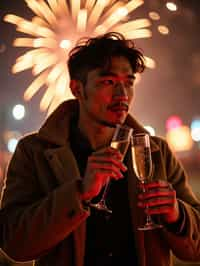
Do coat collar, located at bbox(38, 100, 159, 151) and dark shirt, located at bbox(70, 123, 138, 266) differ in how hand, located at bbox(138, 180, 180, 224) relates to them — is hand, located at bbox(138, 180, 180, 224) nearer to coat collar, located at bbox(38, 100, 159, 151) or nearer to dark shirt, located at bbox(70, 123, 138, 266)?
dark shirt, located at bbox(70, 123, 138, 266)

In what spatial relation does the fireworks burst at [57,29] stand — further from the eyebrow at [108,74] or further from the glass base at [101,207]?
the glass base at [101,207]

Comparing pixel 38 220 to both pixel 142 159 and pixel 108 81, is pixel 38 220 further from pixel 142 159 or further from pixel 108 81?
pixel 108 81

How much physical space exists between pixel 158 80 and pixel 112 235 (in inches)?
366

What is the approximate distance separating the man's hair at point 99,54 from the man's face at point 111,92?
42 millimetres

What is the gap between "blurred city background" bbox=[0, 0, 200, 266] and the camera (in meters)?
6.81

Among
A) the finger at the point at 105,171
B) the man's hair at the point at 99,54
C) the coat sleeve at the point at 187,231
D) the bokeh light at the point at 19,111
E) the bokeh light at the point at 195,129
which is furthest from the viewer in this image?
the bokeh light at the point at 195,129

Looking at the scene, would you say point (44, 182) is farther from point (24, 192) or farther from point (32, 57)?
point (32, 57)

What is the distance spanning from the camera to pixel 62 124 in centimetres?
247

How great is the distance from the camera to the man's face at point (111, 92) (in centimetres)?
226

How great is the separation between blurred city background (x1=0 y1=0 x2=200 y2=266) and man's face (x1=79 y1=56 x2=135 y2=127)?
3.92m

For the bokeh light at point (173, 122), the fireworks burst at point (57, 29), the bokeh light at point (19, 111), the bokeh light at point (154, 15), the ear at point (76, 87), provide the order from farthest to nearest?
1. the bokeh light at point (173, 122)
2. the bokeh light at point (19, 111)
3. the bokeh light at point (154, 15)
4. the fireworks burst at point (57, 29)
5. the ear at point (76, 87)

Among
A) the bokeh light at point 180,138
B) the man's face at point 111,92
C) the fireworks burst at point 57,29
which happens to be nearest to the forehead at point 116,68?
the man's face at point 111,92

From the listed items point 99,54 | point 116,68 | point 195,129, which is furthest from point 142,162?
point 195,129

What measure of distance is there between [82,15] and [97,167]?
535 cm
